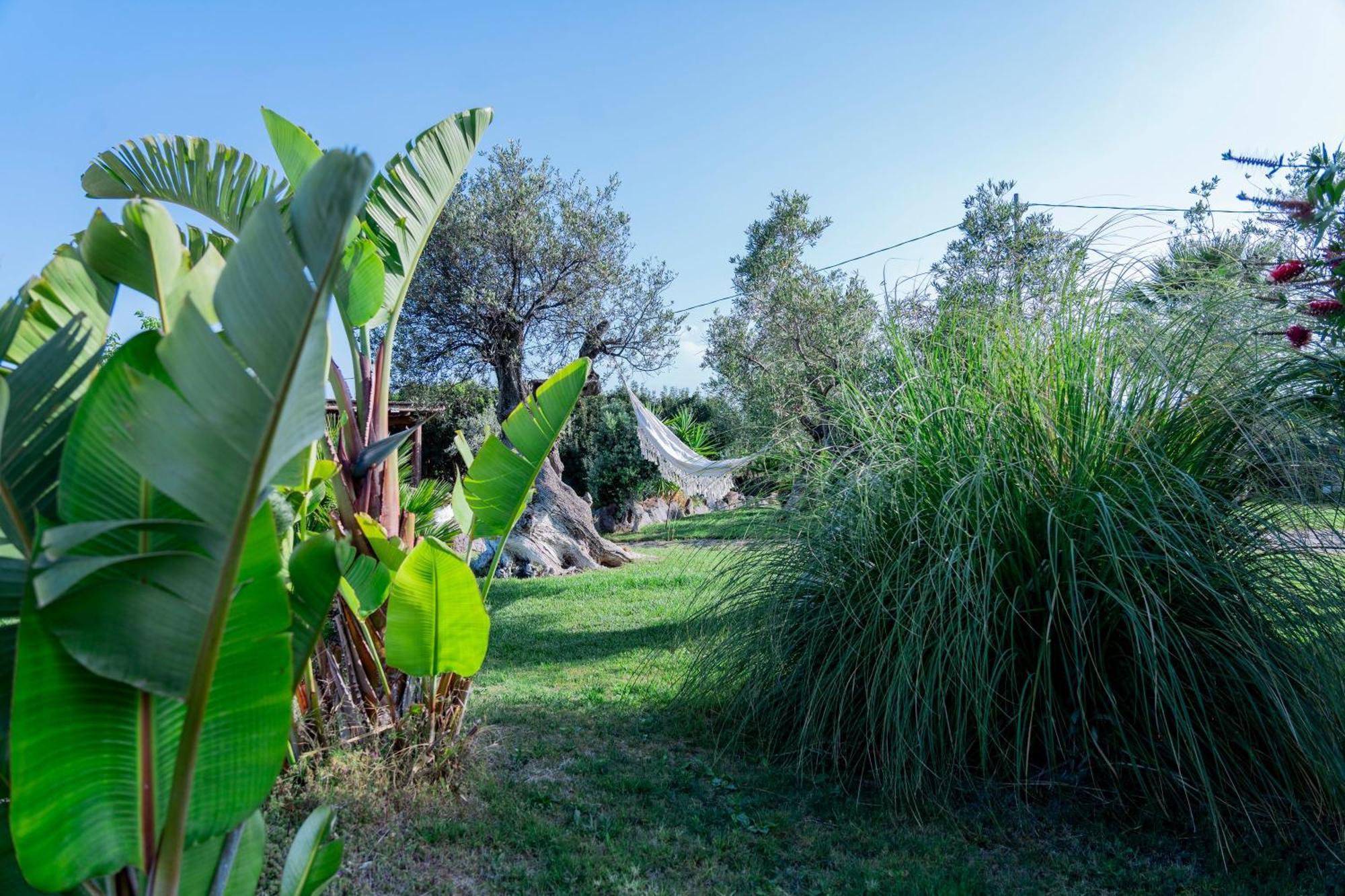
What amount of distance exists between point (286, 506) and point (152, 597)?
772 mm

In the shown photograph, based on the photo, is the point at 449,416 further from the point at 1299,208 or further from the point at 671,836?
the point at 1299,208

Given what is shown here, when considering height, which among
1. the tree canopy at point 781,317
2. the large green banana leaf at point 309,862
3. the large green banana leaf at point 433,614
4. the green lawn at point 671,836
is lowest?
the green lawn at point 671,836

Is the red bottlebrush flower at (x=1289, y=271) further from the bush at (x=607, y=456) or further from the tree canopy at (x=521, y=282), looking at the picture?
the bush at (x=607, y=456)

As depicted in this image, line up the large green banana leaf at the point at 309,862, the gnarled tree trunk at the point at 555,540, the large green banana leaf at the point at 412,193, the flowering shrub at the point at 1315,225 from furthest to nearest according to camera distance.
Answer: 1. the gnarled tree trunk at the point at 555,540
2. the large green banana leaf at the point at 412,193
3. the flowering shrub at the point at 1315,225
4. the large green banana leaf at the point at 309,862

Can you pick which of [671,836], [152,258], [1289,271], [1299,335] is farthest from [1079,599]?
[152,258]

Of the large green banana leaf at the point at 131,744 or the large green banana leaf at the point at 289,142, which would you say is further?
the large green banana leaf at the point at 289,142

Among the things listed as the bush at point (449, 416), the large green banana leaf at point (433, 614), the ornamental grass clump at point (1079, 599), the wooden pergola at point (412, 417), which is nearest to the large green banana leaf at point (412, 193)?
the large green banana leaf at point (433, 614)

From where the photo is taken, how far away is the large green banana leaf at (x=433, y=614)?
2.75 metres

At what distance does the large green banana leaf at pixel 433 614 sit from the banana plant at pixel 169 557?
1.34 metres

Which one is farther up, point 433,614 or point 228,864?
point 433,614

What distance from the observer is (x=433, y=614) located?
2.80m

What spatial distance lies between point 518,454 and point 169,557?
7.59 ft

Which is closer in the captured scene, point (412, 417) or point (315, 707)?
point (315, 707)

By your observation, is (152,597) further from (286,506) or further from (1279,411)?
(1279,411)
